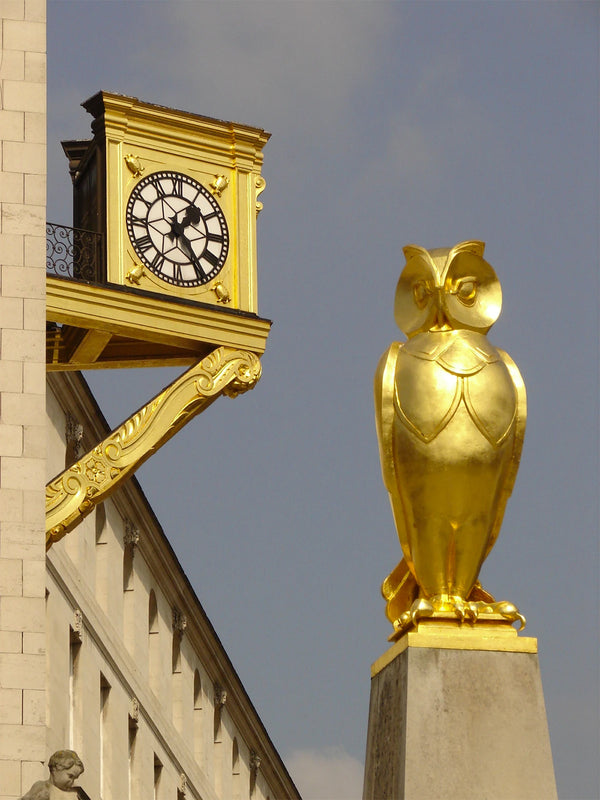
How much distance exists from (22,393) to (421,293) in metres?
8.29

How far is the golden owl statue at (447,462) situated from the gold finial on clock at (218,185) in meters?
11.2

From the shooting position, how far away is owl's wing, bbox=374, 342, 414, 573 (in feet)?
64.0

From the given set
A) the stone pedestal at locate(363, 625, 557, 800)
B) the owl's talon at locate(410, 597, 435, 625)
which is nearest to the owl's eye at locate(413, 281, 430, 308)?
the owl's talon at locate(410, 597, 435, 625)

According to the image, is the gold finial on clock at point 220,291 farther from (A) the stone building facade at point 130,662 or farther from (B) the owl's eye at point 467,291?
(A) the stone building facade at point 130,662

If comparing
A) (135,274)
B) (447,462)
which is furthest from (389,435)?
(135,274)

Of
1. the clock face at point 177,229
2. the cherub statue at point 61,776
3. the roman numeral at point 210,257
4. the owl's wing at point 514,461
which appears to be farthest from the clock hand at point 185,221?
the owl's wing at point 514,461

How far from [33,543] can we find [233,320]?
4.23 meters

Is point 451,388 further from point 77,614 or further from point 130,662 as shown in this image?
point 130,662

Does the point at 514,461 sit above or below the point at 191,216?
below

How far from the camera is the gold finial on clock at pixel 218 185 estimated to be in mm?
30858

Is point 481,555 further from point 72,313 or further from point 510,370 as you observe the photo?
point 72,313

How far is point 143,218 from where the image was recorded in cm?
3023

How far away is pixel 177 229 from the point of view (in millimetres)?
30406

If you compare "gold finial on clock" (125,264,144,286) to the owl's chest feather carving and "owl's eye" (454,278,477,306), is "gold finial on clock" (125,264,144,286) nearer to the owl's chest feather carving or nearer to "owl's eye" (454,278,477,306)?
"owl's eye" (454,278,477,306)
